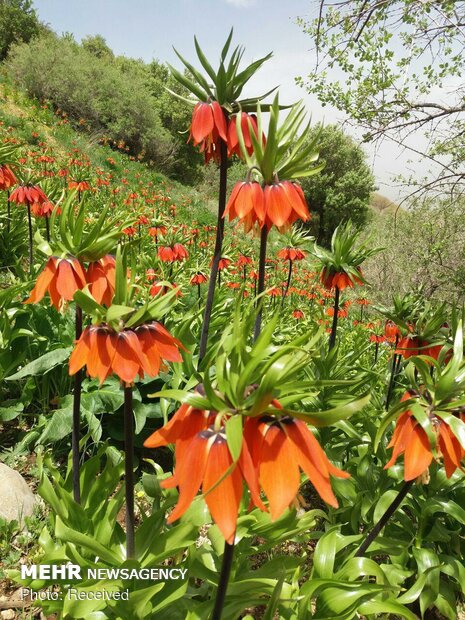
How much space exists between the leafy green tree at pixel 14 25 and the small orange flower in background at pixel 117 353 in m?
25.1

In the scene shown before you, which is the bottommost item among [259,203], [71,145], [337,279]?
[337,279]

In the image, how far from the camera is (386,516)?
1.54m

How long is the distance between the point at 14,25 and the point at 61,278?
2639 cm

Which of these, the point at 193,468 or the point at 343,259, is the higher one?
the point at 343,259

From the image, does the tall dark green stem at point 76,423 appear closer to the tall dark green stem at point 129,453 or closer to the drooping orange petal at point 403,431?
the tall dark green stem at point 129,453

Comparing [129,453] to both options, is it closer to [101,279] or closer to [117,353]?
[117,353]

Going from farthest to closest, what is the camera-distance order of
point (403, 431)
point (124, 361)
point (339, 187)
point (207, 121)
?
point (339, 187) → point (207, 121) → point (403, 431) → point (124, 361)

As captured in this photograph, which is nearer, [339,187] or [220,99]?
[220,99]

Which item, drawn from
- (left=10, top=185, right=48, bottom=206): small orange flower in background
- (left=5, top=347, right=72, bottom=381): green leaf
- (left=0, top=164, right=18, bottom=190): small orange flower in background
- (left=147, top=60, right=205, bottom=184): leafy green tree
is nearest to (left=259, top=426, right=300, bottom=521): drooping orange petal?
(left=5, top=347, right=72, bottom=381): green leaf

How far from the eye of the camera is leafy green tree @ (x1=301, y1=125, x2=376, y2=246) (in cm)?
2759

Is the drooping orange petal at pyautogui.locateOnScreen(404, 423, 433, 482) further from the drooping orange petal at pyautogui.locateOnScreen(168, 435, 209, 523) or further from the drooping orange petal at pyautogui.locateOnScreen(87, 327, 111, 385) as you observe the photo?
the drooping orange petal at pyautogui.locateOnScreen(87, 327, 111, 385)

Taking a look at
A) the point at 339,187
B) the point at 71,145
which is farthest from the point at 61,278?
the point at 339,187

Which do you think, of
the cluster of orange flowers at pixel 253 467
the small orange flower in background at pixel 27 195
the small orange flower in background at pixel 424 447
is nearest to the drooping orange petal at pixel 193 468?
the cluster of orange flowers at pixel 253 467

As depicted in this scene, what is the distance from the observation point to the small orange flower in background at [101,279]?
1570mm
